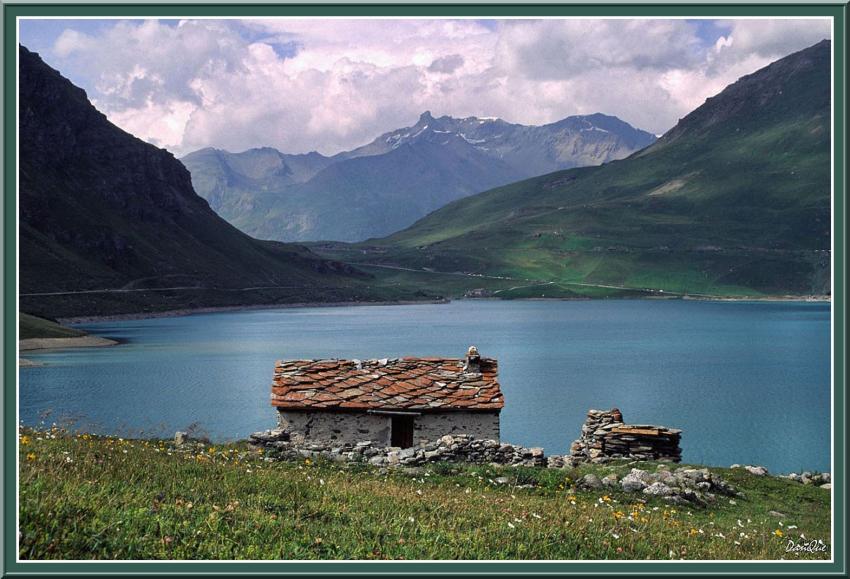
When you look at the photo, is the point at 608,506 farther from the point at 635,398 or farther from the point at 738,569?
the point at 635,398

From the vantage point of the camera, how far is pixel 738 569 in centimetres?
932

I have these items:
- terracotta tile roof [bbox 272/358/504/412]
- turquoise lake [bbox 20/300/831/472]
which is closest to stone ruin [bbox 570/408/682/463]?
terracotta tile roof [bbox 272/358/504/412]

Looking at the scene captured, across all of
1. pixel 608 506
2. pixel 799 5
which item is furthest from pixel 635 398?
pixel 799 5

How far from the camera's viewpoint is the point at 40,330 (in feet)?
409

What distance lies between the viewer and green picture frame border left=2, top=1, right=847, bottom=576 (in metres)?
9.15

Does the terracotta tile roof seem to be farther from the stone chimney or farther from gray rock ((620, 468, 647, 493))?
gray rock ((620, 468, 647, 493))

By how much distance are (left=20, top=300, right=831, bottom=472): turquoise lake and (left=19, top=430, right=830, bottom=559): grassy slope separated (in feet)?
46.2

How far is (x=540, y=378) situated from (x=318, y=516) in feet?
251

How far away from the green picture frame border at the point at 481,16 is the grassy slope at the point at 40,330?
116 meters

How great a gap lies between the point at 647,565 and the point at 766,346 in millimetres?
128941

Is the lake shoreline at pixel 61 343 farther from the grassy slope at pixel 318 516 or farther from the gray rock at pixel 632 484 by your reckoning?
the gray rock at pixel 632 484

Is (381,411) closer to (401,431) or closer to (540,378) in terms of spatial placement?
(401,431)

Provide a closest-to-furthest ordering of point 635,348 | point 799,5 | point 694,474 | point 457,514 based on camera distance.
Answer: point 799,5
point 457,514
point 694,474
point 635,348

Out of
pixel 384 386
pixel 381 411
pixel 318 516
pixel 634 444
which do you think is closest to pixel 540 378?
pixel 634 444
